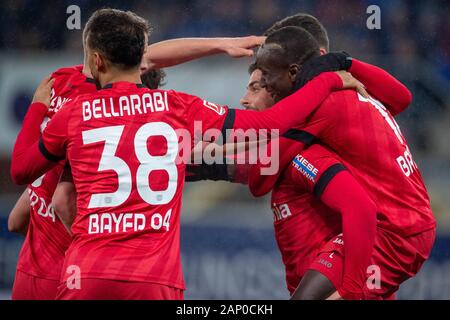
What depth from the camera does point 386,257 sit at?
2729 millimetres

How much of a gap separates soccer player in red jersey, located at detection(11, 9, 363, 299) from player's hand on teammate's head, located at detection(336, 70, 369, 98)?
35cm

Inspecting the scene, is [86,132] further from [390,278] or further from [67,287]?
[390,278]

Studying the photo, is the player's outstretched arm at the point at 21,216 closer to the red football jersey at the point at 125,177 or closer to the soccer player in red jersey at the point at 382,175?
the red football jersey at the point at 125,177

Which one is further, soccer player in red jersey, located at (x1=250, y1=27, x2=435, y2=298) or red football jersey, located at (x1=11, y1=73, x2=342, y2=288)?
soccer player in red jersey, located at (x1=250, y1=27, x2=435, y2=298)

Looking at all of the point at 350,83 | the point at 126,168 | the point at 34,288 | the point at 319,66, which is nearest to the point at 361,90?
the point at 350,83

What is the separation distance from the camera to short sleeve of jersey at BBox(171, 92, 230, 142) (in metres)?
2.46

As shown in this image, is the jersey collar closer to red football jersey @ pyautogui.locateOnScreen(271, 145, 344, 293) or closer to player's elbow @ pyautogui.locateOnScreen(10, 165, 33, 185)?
player's elbow @ pyautogui.locateOnScreen(10, 165, 33, 185)

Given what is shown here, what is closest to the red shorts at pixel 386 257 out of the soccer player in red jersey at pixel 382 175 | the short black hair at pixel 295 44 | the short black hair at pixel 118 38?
the soccer player in red jersey at pixel 382 175

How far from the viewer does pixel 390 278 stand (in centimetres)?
276

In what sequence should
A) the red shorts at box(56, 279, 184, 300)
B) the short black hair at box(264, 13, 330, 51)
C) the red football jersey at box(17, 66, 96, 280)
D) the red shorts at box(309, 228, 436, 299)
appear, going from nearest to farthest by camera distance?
the red shorts at box(56, 279, 184, 300) → the red shorts at box(309, 228, 436, 299) → the red football jersey at box(17, 66, 96, 280) → the short black hair at box(264, 13, 330, 51)

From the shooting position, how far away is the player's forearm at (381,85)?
285 cm

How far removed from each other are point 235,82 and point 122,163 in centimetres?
277

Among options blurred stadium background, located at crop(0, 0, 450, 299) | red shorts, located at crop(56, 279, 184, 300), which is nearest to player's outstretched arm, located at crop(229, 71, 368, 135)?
red shorts, located at crop(56, 279, 184, 300)
